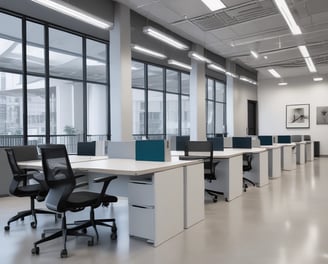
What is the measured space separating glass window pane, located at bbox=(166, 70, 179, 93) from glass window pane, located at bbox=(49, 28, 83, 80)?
12.0 feet

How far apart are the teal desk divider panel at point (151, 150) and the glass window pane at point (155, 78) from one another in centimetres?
581

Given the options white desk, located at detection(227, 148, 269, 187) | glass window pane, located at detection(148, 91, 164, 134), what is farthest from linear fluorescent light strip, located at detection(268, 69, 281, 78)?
white desk, located at detection(227, 148, 269, 187)

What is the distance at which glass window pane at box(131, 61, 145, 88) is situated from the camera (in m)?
8.90

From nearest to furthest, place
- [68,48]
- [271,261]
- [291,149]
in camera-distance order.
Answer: [271,261]
[68,48]
[291,149]

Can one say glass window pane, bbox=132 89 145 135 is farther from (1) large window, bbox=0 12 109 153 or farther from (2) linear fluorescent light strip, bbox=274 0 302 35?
(2) linear fluorescent light strip, bbox=274 0 302 35

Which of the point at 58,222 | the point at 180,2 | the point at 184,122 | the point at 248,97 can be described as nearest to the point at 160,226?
the point at 58,222

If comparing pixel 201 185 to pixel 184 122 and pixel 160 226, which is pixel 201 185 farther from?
pixel 184 122

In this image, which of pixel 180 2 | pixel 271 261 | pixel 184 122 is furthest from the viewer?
pixel 184 122

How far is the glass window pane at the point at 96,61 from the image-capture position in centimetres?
729

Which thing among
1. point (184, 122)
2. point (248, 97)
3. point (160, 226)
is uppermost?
point (248, 97)

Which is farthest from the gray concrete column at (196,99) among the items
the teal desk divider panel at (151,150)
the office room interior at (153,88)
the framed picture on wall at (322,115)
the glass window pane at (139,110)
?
the framed picture on wall at (322,115)

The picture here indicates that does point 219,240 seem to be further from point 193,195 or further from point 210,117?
point 210,117

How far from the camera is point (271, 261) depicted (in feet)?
8.43

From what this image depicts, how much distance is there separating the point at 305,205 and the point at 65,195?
3.55 metres
